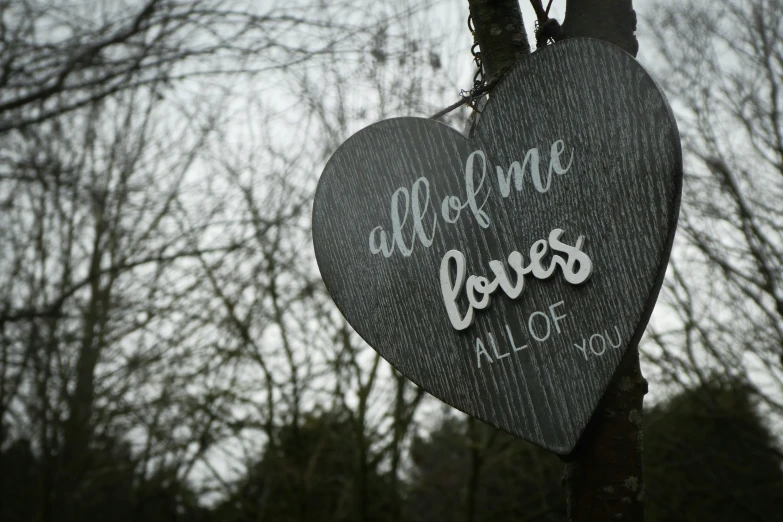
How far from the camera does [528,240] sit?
1.00 meters

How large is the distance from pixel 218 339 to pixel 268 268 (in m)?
0.68

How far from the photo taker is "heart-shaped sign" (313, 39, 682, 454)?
93 cm

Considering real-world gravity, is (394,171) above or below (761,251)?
below

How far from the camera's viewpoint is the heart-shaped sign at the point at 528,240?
931mm

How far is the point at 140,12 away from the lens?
317 cm

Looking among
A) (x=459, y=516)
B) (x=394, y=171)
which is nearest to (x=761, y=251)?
(x=459, y=516)

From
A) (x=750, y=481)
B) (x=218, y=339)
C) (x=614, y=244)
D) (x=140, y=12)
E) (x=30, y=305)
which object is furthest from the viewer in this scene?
(x=750, y=481)

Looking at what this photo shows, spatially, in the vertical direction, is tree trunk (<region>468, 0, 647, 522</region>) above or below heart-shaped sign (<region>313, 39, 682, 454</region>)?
below

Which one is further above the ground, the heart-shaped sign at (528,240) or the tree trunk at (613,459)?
the heart-shaped sign at (528,240)

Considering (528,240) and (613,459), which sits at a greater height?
(528,240)

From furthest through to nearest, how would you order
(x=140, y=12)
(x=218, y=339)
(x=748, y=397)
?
(x=748, y=397) < (x=218, y=339) < (x=140, y=12)

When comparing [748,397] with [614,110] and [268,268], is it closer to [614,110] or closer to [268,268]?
[268,268]

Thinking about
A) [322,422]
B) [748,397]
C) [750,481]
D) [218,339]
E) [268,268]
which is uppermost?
[268,268]

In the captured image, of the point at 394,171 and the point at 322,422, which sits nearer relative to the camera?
the point at 394,171
